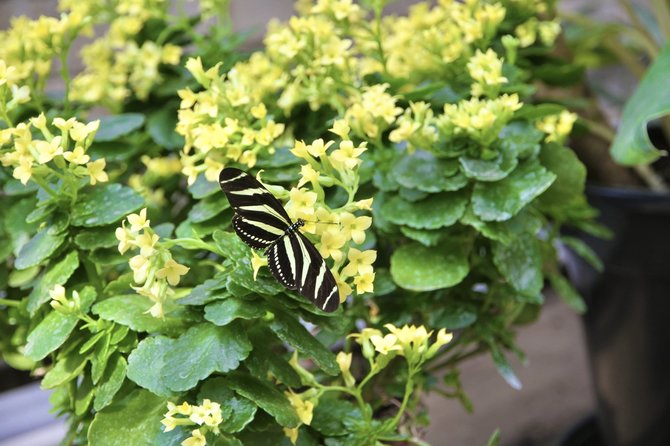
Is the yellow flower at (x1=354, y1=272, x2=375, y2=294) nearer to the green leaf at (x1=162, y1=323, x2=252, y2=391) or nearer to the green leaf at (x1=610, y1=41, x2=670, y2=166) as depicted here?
the green leaf at (x1=162, y1=323, x2=252, y2=391)

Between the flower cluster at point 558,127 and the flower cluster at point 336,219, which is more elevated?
the flower cluster at point 336,219

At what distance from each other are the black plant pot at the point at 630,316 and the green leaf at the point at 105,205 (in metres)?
0.55

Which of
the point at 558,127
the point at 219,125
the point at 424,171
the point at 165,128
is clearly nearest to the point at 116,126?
the point at 165,128

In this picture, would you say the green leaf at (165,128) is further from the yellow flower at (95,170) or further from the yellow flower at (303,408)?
the yellow flower at (303,408)

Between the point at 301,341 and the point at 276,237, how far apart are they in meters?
0.07

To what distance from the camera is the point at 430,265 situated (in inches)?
22.1

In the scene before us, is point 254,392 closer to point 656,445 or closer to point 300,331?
point 300,331

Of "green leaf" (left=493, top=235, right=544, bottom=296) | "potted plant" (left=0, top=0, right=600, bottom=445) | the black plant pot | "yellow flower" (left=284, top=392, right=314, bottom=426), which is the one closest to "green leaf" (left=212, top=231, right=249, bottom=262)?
"potted plant" (left=0, top=0, right=600, bottom=445)

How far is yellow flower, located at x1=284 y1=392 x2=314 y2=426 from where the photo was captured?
47cm

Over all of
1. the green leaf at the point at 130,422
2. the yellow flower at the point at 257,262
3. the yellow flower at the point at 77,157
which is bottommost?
the green leaf at the point at 130,422

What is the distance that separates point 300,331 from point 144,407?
11cm

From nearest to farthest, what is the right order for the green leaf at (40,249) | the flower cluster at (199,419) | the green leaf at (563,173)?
the flower cluster at (199,419)
the green leaf at (40,249)
the green leaf at (563,173)

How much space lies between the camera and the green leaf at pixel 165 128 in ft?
2.31

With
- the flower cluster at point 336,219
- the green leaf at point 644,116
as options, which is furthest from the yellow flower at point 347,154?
the green leaf at point 644,116
